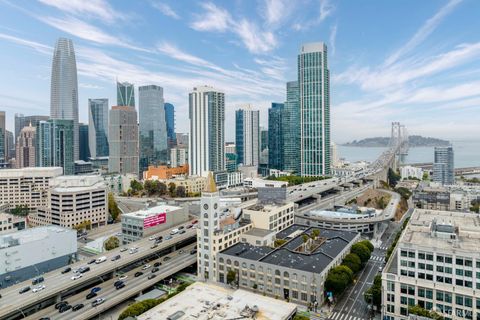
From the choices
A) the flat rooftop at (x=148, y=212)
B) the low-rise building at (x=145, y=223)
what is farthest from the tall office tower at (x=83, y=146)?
the low-rise building at (x=145, y=223)

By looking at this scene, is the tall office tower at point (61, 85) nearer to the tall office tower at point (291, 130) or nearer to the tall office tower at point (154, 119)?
the tall office tower at point (154, 119)

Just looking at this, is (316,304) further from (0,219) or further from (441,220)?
(0,219)

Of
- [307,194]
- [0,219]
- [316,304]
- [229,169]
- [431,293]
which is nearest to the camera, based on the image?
[431,293]

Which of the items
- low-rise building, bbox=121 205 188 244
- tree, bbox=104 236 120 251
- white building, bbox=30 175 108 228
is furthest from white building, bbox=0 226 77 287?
white building, bbox=30 175 108 228

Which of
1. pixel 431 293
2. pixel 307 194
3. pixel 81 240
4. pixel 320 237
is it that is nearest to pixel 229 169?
pixel 307 194

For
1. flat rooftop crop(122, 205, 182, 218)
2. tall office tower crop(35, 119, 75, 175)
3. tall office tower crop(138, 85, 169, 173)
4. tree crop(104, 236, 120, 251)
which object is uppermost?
tall office tower crop(138, 85, 169, 173)

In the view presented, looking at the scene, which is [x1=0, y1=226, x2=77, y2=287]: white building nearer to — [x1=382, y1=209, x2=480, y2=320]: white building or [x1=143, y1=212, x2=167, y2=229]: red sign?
[x1=143, y1=212, x2=167, y2=229]: red sign

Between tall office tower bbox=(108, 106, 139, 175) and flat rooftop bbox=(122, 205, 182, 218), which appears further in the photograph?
tall office tower bbox=(108, 106, 139, 175)
